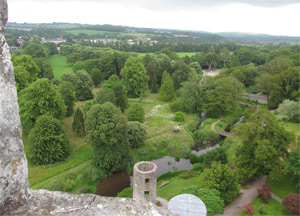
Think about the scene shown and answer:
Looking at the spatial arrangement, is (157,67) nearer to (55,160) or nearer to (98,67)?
(98,67)

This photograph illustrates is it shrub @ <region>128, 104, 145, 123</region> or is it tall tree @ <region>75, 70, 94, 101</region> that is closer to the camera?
shrub @ <region>128, 104, 145, 123</region>

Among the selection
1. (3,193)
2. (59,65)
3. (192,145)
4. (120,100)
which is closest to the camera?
(3,193)

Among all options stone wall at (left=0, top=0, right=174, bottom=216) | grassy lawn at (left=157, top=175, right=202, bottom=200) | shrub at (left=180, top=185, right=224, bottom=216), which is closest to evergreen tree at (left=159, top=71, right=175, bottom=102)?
grassy lawn at (left=157, top=175, right=202, bottom=200)

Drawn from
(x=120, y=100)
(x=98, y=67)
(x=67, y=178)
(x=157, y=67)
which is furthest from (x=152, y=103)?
(x=67, y=178)

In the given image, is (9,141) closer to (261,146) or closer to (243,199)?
(243,199)

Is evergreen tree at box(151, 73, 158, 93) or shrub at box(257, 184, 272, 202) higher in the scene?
evergreen tree at box(151, 73, 158, 93)

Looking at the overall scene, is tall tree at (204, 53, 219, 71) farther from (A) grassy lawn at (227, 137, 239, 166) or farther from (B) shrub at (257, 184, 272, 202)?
(B) shrub at (257, 184, 272, 202)
